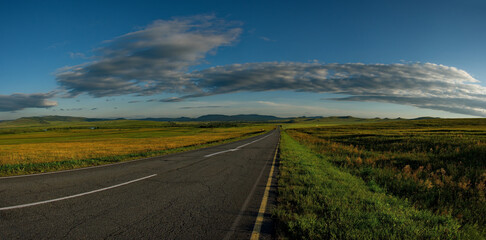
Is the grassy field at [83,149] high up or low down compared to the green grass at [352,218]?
down

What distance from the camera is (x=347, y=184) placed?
7023 millimetres

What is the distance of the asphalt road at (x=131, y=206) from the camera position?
3.99 meters

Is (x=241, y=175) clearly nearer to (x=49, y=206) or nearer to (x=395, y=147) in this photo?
(x=49, y=206)

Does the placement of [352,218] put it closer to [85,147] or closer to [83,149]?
[83,149]

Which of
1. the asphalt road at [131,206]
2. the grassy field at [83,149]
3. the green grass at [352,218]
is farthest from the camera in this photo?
the grassy field at [83,149]

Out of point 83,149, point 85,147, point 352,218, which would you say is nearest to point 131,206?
point 352,218

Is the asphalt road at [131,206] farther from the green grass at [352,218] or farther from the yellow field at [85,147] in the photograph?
the yellow field at [85,147]

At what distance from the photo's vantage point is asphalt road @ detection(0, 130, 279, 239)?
157 inches

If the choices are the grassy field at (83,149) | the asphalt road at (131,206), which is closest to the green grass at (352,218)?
the asphalt road at (131,206)

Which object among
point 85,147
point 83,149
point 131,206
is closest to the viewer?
point 131,206

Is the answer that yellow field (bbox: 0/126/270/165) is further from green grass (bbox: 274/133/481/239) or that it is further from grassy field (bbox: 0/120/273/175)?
green grass (bbox: 274/133/481/239)

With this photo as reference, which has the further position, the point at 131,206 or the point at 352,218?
the point at 131,206

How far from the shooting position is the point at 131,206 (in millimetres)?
5266

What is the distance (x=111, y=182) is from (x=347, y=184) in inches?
329
